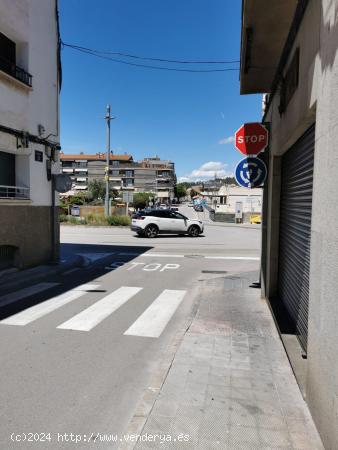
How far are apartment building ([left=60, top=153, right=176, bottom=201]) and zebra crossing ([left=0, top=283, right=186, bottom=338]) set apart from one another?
366ft

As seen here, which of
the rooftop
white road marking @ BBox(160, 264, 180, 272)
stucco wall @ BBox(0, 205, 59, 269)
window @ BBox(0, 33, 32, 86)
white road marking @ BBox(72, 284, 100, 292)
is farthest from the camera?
white road marking @ BBox(160, 264, 180, 272)

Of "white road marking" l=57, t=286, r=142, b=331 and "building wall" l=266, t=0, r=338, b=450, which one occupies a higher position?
"building wall" l=266, t=0, r=338, b=450

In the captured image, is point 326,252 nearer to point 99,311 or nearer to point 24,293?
point 99,311

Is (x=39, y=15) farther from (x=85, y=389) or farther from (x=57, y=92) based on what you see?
(x=85, y=389)

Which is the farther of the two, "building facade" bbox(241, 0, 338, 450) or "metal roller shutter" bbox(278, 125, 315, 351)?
"metal roller shutter" bbox(278, 125, 315, 351)

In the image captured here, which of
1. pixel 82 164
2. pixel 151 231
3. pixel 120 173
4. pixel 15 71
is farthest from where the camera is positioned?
pixel 120 173

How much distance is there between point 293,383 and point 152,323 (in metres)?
2.78

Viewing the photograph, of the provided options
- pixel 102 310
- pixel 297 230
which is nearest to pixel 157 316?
Answer: pixel 102 310

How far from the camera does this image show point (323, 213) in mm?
2941

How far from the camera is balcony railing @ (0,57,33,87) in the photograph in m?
9.75

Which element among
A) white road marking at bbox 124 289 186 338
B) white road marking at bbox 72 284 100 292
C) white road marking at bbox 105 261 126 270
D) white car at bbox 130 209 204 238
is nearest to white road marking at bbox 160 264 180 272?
white road marking at bbox 105 261 126 270

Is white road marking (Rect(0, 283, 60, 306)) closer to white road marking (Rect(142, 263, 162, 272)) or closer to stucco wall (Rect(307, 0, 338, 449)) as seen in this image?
white road marking (Rect(142, 263, 162, 272))

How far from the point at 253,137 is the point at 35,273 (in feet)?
22.6

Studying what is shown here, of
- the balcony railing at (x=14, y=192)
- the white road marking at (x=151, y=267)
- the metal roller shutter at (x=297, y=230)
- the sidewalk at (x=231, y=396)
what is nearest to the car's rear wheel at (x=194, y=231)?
the white road marking at (x=151, y=267)
